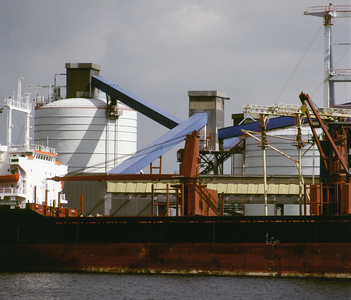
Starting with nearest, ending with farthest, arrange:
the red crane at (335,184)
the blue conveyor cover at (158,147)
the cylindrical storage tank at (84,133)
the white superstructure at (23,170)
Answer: the red crane at (335,184), the white superstructure at (23,170), the blue conveyor cover at (158,147), the cylindrical storage tank at (84,133)

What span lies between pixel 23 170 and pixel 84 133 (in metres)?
16.4

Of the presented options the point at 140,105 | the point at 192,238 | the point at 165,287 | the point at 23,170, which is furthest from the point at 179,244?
the point at 140,105

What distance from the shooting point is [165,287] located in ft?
91.8

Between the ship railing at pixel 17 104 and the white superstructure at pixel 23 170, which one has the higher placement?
the ship railing at pixel 17 104

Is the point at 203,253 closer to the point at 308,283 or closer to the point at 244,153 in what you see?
the point at 308,283

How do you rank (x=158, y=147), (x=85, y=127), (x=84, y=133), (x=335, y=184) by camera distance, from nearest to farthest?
(x=335, y=184) → (x=158, y=147) → (x=84, y=133) → (x=85, y=127)

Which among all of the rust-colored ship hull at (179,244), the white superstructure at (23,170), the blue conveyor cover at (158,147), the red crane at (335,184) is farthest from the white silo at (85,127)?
the red crane at (335,184)

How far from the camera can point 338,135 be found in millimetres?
34219

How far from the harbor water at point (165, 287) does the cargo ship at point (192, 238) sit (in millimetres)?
800

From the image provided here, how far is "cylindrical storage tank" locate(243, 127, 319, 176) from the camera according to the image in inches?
2020

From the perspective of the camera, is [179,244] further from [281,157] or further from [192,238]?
[281,157]

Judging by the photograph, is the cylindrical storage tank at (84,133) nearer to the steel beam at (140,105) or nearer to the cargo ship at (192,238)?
the steel beam at (140,105)

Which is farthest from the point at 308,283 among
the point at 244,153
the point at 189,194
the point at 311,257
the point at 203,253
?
the point at 244,153

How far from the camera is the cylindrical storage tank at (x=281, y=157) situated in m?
51.3
